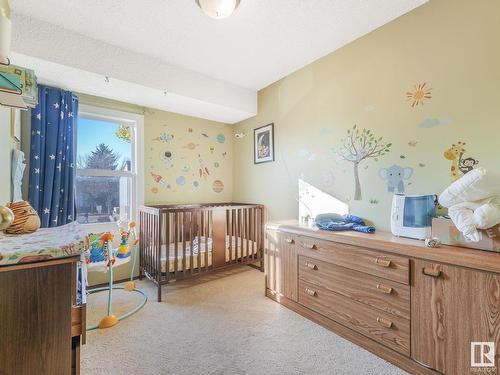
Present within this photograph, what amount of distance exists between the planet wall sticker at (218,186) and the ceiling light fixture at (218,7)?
86.9 inches

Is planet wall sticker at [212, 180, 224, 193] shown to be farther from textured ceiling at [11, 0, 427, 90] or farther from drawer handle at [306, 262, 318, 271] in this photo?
drawer handle at [306, 262, 318, 271]

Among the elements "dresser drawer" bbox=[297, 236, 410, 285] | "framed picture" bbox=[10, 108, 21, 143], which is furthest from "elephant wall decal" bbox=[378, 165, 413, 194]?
"framed picture" bbox=[10, 108, 21, 143]

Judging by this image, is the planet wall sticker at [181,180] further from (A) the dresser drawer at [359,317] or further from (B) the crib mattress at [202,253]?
(A) the dresser drawer at [359,317]

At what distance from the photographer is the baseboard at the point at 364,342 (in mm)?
1376

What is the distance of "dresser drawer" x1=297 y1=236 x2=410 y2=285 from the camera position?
1.44m

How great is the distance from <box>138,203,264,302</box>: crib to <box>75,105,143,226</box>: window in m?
0.32

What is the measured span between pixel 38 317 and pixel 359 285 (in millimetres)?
1724

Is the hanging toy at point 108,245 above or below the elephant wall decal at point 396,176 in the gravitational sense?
below

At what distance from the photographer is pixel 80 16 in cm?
182

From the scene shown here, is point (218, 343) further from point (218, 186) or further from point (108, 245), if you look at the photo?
point (218, 186)

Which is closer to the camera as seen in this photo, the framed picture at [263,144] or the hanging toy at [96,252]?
the hanging toy at [96,252]

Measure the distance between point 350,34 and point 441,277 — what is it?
200cm

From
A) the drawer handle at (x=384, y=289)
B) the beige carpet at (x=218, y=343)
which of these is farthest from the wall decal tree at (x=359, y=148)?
the beige carpet at (x=218, y=343)

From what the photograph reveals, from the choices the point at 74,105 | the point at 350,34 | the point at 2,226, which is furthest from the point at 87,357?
the point at 350,34
